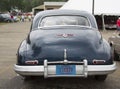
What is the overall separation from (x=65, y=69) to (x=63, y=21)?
1.81 metres

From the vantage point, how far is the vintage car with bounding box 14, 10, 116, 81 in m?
6.70

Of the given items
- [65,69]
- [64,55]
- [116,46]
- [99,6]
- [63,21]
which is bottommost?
[99,6]

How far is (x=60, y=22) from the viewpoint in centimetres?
818

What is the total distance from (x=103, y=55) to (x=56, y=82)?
153 centimetres

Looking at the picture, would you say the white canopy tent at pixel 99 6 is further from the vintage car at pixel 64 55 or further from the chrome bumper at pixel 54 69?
the chrome bumper at pixel 54 69

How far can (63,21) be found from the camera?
8211 millimetres

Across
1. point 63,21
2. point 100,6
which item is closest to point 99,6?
point 100,6

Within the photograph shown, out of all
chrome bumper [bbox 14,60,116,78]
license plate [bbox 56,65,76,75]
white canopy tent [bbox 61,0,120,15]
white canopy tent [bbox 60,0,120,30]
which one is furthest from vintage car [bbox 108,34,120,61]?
white canopy tent [bbox 61,0,120,15]

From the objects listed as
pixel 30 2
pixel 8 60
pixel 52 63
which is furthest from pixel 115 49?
pixel 30 2

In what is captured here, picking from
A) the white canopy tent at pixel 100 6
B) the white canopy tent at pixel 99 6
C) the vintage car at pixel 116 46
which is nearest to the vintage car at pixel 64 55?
the vintage car at pixel 116 46

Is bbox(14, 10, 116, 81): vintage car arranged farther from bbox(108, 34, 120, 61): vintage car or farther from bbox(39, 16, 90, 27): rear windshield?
bbox(108, 34, 120, 61): vintage car

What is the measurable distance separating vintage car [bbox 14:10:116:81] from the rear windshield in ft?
1.80

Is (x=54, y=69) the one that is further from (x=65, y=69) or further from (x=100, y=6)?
(x=100, y=6)

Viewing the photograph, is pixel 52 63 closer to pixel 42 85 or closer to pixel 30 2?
pixel 42 85
